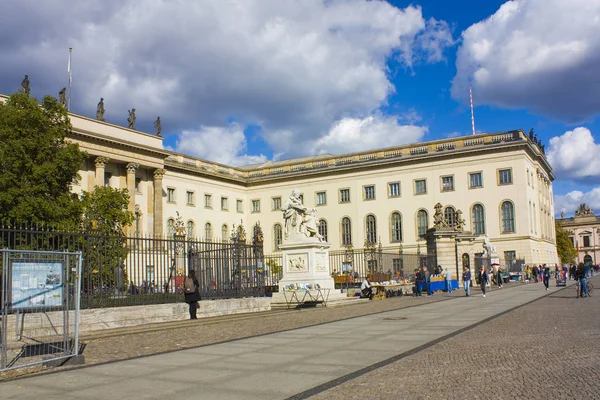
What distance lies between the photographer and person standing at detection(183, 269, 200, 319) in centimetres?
1933

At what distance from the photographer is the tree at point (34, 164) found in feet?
113

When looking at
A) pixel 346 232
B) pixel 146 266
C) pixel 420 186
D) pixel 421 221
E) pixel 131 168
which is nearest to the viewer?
pixel 146 266

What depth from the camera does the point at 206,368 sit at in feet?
31.7

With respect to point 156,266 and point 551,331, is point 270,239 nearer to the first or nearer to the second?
point 156,266

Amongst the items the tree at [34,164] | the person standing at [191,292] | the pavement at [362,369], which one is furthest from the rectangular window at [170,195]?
the pavement at [362,369]

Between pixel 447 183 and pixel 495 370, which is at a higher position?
pixel 447 183

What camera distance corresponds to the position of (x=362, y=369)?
9.02 m

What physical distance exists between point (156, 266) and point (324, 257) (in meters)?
8.05

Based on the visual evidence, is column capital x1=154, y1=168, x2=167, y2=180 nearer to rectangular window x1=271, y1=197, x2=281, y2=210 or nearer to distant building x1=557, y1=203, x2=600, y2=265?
rectangular window x1=271, y1=197, x2=281, y2=210

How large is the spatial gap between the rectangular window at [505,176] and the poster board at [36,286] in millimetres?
58992

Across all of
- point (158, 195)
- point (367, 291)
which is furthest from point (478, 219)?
point (367, 291)

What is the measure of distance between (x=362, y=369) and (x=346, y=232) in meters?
65.5

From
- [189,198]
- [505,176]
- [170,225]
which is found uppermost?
[505,176]

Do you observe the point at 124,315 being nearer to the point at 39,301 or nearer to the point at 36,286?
the point at 39,301
